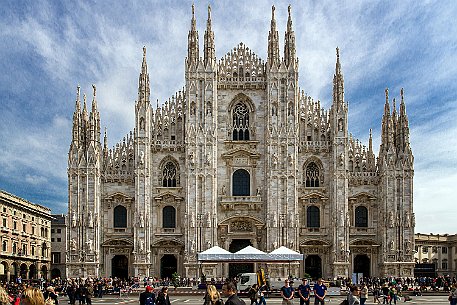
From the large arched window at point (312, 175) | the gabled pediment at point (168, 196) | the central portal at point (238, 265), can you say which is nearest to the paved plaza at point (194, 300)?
the gabled pediment at point (168, 196)

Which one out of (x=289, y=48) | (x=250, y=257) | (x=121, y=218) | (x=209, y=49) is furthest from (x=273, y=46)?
(x=250, y=257)

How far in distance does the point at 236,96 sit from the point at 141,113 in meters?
9.03

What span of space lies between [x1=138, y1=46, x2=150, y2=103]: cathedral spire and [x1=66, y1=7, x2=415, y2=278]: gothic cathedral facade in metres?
0.10

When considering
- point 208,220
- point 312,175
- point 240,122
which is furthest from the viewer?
point 240,122

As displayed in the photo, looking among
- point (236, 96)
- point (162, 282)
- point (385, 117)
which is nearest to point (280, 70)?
point (236, 96)

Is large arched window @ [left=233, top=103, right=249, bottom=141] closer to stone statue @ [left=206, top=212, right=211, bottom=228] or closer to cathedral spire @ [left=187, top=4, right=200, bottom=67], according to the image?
cathedral spire @ [left=187, top=4, right=200, bottom=67]

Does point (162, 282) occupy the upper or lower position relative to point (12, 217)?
lower

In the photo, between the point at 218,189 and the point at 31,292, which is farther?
the point at 218,189

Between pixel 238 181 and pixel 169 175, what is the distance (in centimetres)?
645

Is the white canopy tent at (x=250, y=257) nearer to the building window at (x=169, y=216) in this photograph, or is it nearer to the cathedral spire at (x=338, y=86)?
the building window at (x=169, y=216)

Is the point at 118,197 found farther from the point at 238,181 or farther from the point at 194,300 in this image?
the point at 194,300

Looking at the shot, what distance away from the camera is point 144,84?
6050 centimetres

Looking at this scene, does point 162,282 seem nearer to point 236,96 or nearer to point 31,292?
point 236,96

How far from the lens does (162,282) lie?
55031mm
